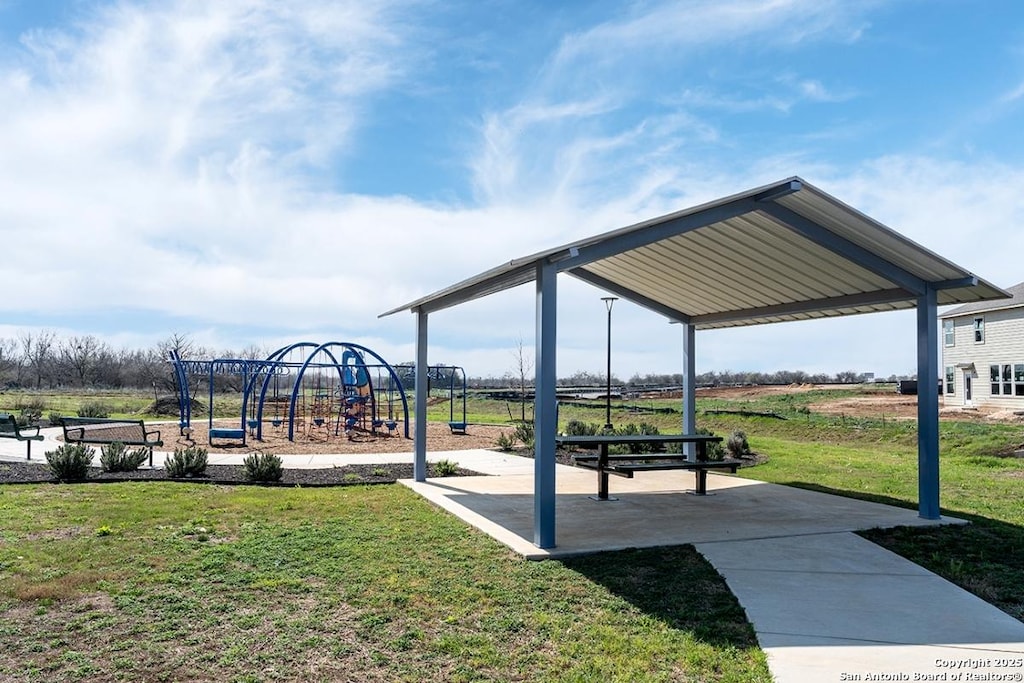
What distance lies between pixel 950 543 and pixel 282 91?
9.51 meters

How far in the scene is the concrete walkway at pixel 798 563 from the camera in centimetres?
421

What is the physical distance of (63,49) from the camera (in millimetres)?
9484

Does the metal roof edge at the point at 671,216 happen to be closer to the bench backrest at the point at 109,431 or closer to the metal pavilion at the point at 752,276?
the metal pavilion at the point at 752,276

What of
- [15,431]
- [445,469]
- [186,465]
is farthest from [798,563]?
[15,431]

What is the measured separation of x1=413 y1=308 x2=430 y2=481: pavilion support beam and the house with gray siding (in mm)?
26760

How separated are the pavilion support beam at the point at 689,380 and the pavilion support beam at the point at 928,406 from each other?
3473 millimetres

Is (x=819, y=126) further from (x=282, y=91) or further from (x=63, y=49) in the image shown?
(x=63, y=49)

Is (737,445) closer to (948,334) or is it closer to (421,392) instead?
(421,392)

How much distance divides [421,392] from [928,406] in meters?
6.24

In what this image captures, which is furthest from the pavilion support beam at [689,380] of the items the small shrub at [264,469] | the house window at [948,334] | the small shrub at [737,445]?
the house window at [948,334]

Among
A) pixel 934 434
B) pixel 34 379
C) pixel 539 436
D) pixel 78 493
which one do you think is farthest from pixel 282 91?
pixel 34 379

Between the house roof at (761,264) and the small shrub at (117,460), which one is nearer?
the house roof at (761,264)

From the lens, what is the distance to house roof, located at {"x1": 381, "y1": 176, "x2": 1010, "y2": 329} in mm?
6895

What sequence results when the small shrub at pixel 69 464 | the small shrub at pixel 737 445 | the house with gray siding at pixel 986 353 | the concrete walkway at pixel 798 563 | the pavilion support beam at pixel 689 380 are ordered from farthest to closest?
the house with gray siding at pixel 986 353, the small shrub at pixel 737 445, the pavilion support beam at pixel 689 380, the small shrub at pixel 69 464, the concrete walkway at pixel 798 563
